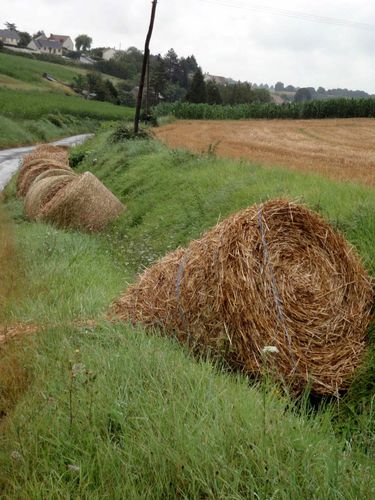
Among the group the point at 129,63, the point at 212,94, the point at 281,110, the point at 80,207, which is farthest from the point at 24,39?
the point at 80,207

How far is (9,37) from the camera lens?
139 m

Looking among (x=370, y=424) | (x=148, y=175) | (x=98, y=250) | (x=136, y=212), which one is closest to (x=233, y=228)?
(x=370, y=424)

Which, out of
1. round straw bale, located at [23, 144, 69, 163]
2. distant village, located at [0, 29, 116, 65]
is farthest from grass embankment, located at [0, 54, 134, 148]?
distant village, located at [0, 29, 116, 65]

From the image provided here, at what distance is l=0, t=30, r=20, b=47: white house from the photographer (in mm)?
135650

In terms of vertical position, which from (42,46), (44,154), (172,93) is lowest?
(44,154)

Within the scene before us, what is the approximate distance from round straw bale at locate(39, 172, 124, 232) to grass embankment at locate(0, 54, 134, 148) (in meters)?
22.4

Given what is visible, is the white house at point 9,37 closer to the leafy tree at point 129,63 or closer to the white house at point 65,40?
the leafy tree at point 129,63

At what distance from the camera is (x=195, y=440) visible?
8.58ft

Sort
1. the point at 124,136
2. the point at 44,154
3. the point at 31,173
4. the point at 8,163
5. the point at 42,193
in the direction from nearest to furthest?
the point at 42,193 → the point at 31,173 → the point at 44,154 → the point at 124,136 → the point at 8,163

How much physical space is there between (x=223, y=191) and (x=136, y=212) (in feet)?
9.46

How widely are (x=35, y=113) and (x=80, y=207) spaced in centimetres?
3657

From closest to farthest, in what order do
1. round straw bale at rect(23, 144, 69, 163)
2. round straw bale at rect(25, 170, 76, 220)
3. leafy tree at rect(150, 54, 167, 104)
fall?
1. round straw bale at rect(25, 170, 76, 220)
2. round straw bale at rect(23, 144, 69, 163)
3. leafy tree at rect(150, 54, 167, 104)

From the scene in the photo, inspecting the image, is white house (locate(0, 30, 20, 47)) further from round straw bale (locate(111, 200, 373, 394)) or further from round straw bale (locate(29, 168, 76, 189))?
round straw bale (locate(111, 200, 373, 394))

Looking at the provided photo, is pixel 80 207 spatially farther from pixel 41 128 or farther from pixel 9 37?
pixel 9 37
